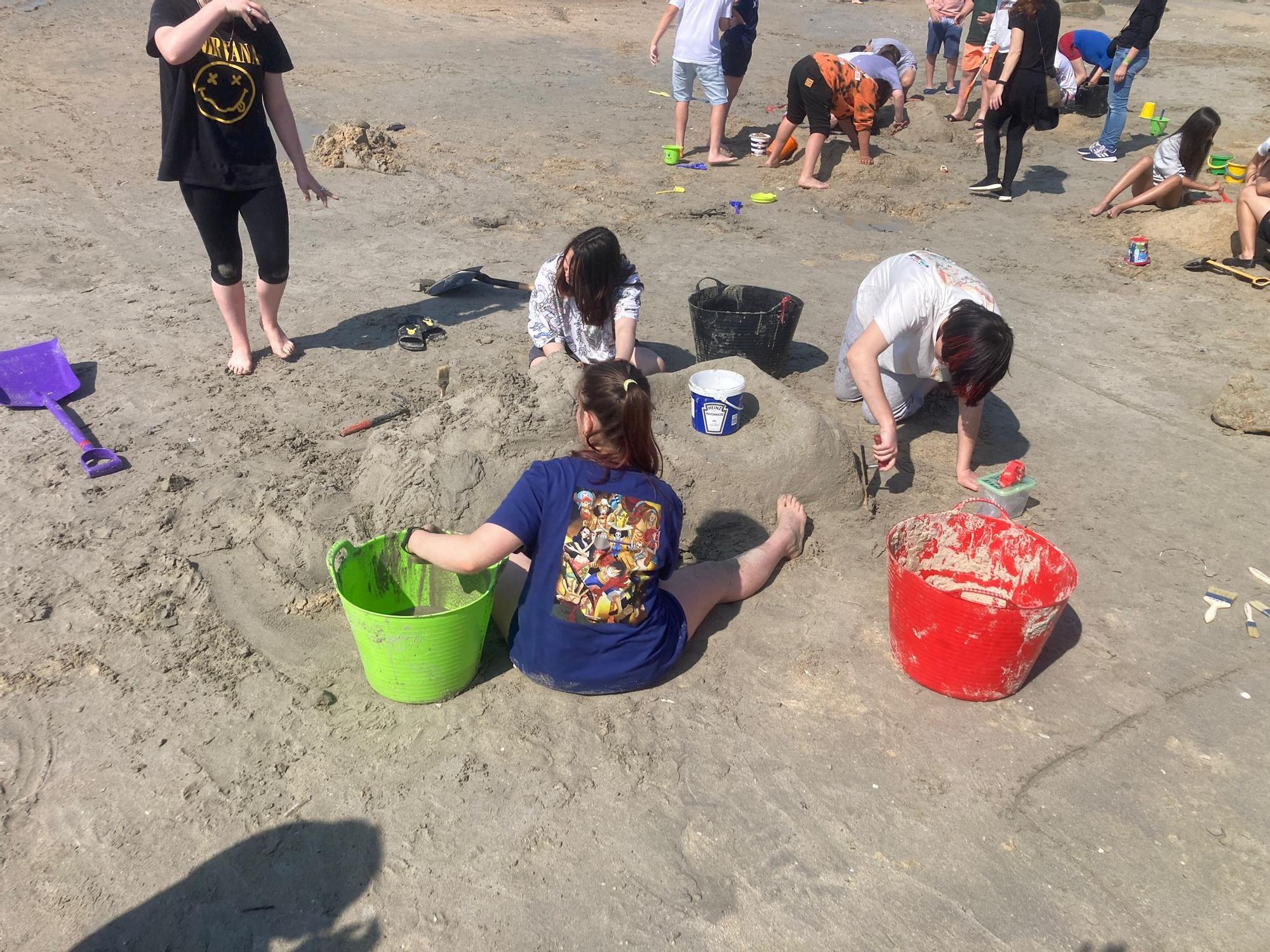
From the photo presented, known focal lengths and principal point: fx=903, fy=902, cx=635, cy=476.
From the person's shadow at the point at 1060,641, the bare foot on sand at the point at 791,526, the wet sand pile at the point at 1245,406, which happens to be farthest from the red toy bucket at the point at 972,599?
the wet sand pile at the point at 1245,406

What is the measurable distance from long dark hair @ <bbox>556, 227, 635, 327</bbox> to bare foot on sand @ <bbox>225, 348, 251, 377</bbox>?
6.33 ft

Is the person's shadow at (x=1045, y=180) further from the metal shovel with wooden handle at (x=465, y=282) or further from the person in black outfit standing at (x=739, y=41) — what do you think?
the metal shovel with wooden handle at (x=465, y=282)

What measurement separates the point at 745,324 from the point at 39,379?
3711 mm

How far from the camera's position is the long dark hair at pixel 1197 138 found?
755 cm

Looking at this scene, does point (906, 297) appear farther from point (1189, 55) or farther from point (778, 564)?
point (1189, 55)

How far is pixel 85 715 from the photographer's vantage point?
2.90 m

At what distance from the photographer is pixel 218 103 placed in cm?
445

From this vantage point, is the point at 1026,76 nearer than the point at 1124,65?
Yes

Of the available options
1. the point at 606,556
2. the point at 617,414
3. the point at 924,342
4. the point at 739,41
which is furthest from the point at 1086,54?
the point at 606,556

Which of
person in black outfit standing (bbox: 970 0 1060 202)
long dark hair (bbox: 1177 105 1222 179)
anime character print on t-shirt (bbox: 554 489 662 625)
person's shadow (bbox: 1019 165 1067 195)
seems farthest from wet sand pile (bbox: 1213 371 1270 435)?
person's shadow (bbox: 1019 165 1067 195)

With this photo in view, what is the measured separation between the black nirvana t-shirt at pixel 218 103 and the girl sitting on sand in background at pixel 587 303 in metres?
1.65

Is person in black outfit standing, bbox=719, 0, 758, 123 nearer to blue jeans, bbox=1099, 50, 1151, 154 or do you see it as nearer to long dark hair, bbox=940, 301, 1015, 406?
blue jeans, bbox=1099, 50, 1151, 154

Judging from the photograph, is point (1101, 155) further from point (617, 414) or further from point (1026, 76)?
point (617, 414)

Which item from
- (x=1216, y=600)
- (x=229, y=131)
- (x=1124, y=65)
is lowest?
(x=1216, y=600)
